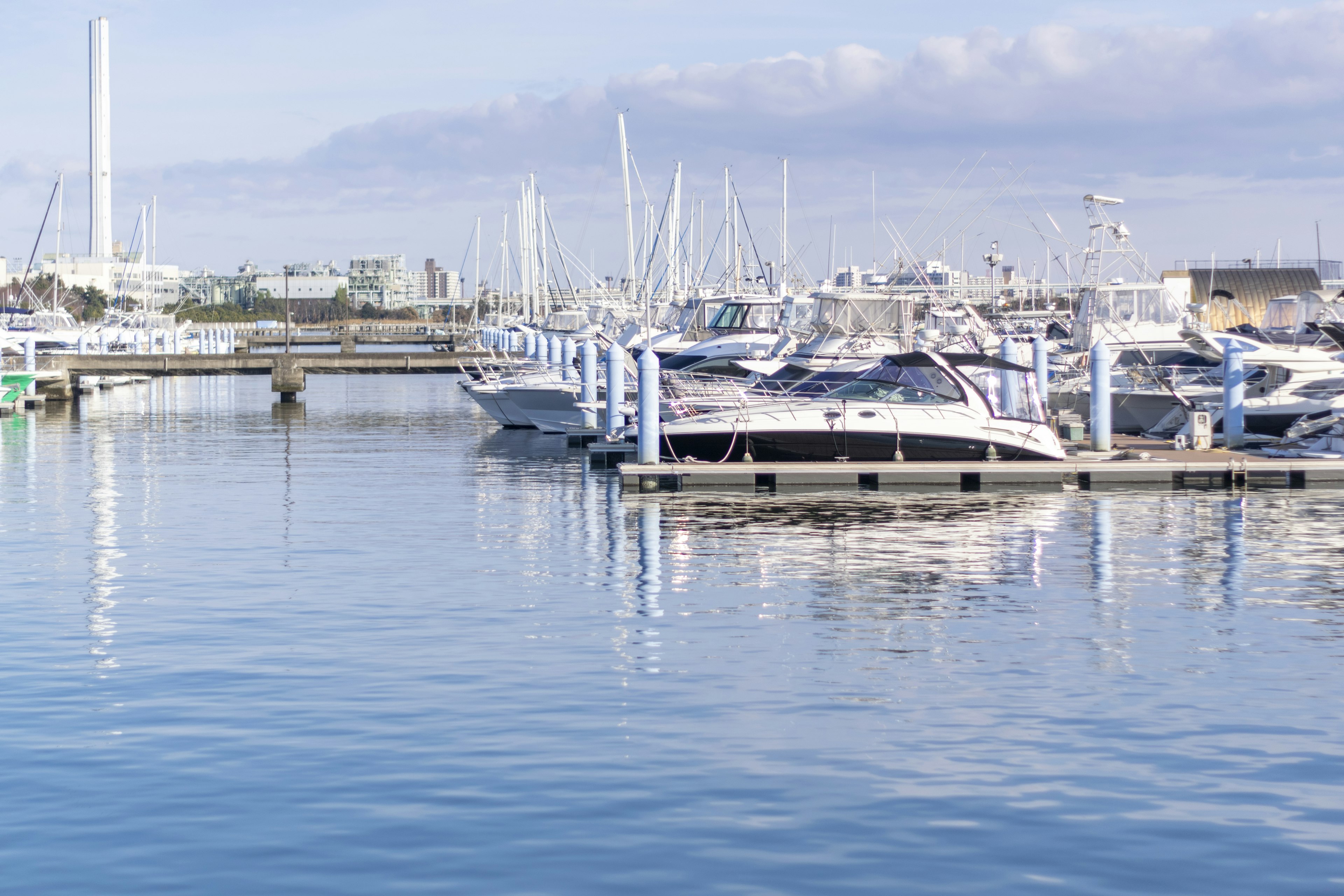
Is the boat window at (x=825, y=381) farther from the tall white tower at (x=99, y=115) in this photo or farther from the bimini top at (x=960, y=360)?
the tall white tower at (x=99, y=115)

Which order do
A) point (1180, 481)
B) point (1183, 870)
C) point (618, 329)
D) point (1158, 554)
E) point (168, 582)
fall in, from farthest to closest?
point (618, 329) < point (1180, 481) < point (1158, 554) < point (168, 582) < point (1183, 870)

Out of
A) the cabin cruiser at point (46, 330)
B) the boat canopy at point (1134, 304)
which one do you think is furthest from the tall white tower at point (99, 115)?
the boat canopy at point (1134, 304)

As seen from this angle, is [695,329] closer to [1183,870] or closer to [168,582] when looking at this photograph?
[168,582]

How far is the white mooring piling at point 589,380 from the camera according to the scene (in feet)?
121

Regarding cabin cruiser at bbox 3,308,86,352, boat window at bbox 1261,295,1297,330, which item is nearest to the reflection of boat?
cabin cruiser at bbox 3,308,86,352

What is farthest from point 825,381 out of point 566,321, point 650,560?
point 566,321

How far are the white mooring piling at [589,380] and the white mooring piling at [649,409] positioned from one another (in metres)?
10.2

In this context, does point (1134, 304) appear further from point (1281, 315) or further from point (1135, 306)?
point (1281, 315)

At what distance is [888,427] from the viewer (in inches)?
1038

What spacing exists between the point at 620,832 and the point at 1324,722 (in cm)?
524

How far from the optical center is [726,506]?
23906 millimetres

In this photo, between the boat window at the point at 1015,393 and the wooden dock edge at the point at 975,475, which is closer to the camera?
the wooden dock edge at the point at 975,475

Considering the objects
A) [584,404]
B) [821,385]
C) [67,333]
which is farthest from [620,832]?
[67,333]

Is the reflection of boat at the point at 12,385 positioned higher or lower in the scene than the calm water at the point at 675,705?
higher
